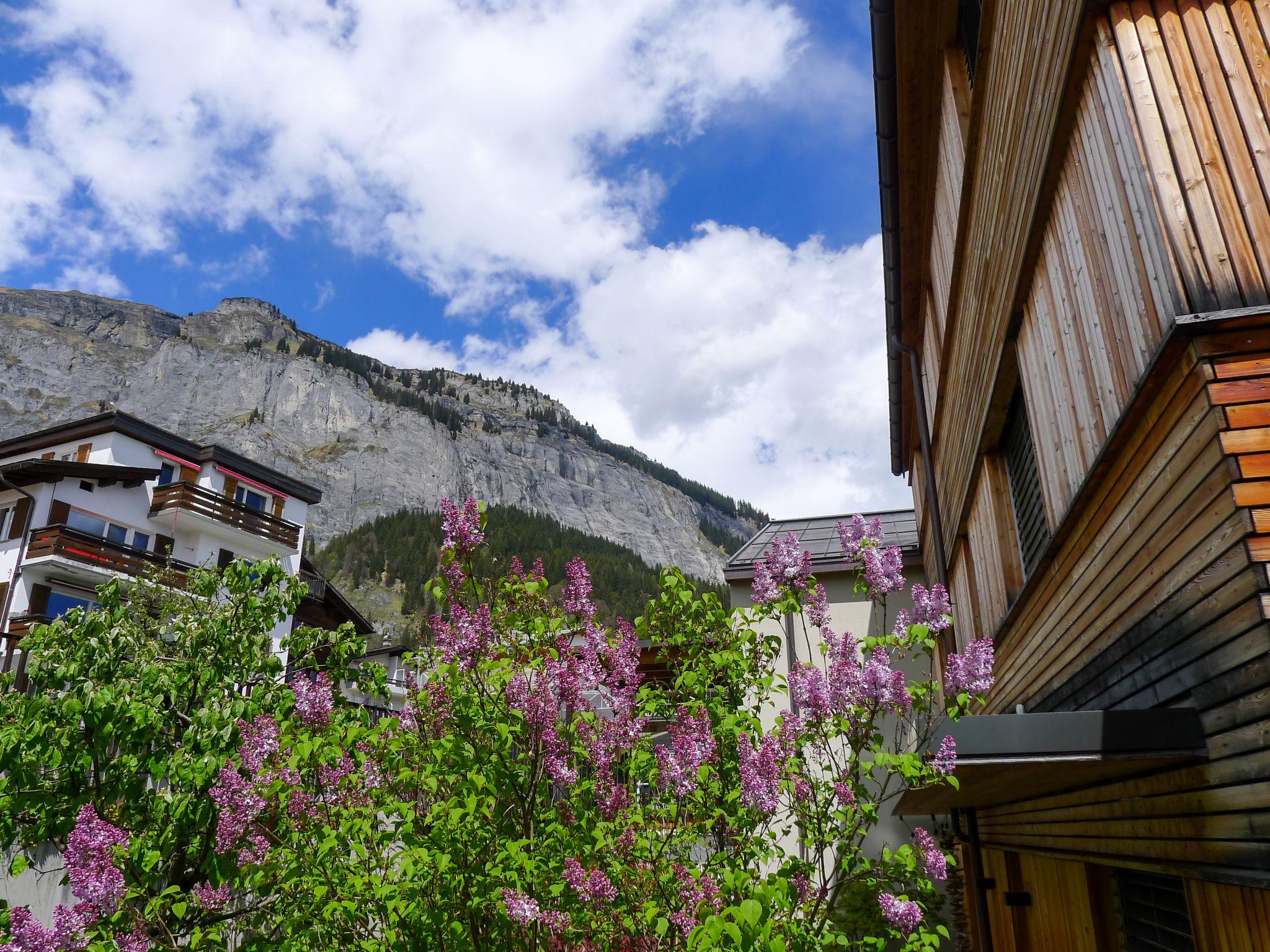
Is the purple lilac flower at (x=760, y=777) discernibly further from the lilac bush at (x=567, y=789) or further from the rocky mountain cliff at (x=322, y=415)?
the rocky mountain cliff at (x=322, y=415)

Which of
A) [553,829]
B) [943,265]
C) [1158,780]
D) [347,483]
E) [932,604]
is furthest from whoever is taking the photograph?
[347,483]

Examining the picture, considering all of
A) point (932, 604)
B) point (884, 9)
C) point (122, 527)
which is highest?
point (122, 527)

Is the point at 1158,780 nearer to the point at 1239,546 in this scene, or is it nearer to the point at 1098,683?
the point at 1098,683

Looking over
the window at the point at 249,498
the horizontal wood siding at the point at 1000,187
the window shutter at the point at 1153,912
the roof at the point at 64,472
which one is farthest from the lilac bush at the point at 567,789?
the window at the point at 249,498

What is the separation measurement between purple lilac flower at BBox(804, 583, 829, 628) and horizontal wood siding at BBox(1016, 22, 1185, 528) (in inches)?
63.3

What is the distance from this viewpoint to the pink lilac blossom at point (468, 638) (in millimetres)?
4406

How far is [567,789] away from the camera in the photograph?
15.1 ft

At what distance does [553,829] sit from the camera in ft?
14.4

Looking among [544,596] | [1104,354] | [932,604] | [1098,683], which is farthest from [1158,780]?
[544,596]

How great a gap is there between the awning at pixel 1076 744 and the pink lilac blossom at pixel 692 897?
1313mm

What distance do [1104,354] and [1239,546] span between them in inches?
59.8

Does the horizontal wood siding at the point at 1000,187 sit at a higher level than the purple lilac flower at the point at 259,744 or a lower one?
higher

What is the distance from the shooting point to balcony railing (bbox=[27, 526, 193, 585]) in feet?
76.3

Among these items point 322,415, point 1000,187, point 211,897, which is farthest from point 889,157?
point 322,415
